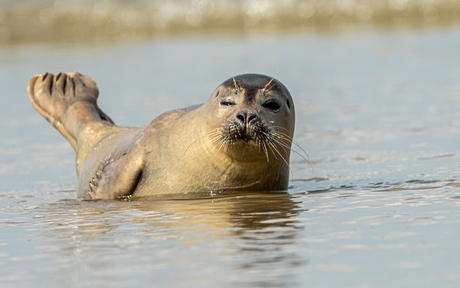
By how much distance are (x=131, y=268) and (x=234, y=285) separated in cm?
64

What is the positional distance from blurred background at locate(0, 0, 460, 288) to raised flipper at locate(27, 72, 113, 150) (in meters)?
0.51

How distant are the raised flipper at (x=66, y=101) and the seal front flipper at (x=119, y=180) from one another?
63.6 inches

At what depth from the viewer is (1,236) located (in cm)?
483

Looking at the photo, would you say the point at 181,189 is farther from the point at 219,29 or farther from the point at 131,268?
the point at 219,29

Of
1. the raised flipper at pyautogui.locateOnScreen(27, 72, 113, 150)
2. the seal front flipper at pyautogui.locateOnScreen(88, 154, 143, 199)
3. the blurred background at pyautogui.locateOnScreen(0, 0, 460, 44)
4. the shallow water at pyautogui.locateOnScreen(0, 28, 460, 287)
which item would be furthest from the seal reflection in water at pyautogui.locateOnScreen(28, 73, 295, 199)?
the blurred background at pyautogui.locateOnScreen(0, 0, 460, 44)

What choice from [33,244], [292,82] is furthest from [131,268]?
[292,82]

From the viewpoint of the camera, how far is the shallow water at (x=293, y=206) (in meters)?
3.72

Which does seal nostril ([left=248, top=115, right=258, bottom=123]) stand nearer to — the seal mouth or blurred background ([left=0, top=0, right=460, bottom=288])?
the seal mouth

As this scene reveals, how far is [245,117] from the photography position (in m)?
5.32

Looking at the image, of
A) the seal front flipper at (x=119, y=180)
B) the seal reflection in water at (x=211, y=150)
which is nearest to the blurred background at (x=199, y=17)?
the seal reflection in water at (x=211, y=150)

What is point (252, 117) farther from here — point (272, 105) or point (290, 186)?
point (290, 186)

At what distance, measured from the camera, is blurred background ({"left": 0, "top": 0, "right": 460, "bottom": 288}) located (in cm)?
378

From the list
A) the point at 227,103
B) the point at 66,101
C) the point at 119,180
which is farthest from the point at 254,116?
the point at 66,101

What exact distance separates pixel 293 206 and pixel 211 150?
0.82 m
